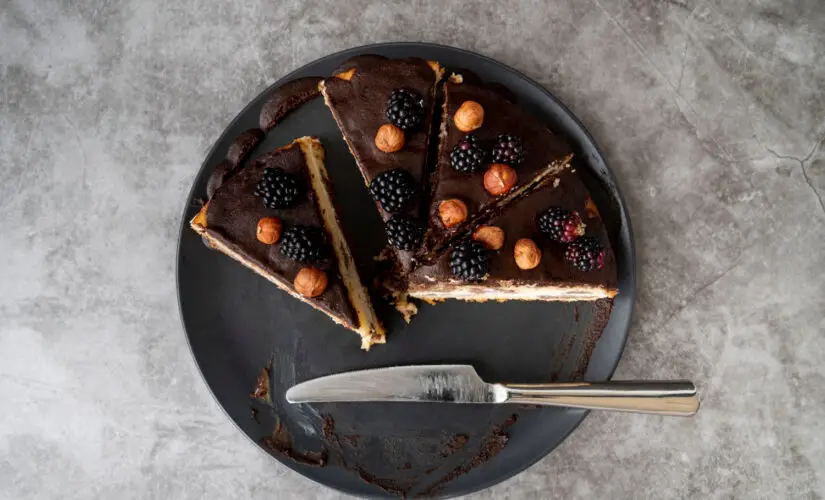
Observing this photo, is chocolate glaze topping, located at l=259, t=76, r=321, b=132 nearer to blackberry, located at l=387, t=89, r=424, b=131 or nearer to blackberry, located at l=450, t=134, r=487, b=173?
blackberry, located at l=387, t=89, r=424, b=131

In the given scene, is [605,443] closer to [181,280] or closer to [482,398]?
[482,398]

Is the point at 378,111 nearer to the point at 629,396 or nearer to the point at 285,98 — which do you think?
the point at 285,98

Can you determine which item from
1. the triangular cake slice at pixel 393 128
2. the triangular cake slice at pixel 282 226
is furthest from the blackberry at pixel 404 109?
the triangular cake slice at pixel 282 226

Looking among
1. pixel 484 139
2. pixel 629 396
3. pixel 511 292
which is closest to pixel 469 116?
pixel 484 139

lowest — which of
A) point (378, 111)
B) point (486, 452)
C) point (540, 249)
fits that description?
point (486, 452)

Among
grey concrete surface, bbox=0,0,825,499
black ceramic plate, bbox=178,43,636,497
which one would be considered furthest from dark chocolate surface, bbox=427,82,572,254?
grey concrete surface, bbox=0,0,825,499

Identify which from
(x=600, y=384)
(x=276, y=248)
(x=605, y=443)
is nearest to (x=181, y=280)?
(x=276, y=248)
